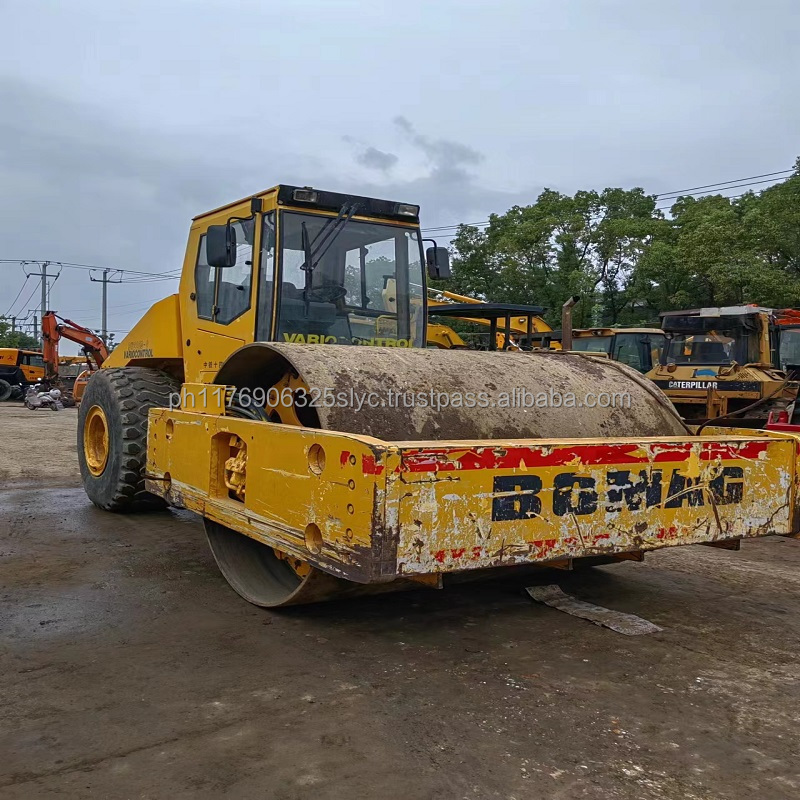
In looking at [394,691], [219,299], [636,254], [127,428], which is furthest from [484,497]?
[636,254]

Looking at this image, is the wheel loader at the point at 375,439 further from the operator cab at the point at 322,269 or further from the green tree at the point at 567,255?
the green tree at the point at 567,255

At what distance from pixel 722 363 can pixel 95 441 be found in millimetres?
9853

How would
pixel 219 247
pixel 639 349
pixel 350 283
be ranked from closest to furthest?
pixel 219 247 → pixel 350 283 → pixel 639 349

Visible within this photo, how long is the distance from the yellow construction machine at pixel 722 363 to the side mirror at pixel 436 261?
7.57m

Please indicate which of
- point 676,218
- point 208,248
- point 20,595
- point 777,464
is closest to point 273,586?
point 20,595

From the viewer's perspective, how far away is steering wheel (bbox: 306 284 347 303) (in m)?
5.06

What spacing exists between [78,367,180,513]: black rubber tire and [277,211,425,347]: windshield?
1743mm

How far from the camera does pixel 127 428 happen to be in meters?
6.05

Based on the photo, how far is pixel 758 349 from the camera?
12.8 metres

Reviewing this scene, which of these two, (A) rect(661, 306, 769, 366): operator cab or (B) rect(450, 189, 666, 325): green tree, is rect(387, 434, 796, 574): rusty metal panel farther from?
(B) rect(450, 189, 666, 325): green tree

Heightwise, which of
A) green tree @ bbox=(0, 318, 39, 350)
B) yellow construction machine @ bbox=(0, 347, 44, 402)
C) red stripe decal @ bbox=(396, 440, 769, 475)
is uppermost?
green tree @ bbox=(0, 318, 39, 350)

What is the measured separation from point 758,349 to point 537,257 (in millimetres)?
16899

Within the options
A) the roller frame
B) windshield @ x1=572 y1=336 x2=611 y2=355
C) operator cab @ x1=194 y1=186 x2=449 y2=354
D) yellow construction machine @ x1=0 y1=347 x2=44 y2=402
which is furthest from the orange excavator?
the roller frame

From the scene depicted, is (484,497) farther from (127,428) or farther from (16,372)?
(16,372)
